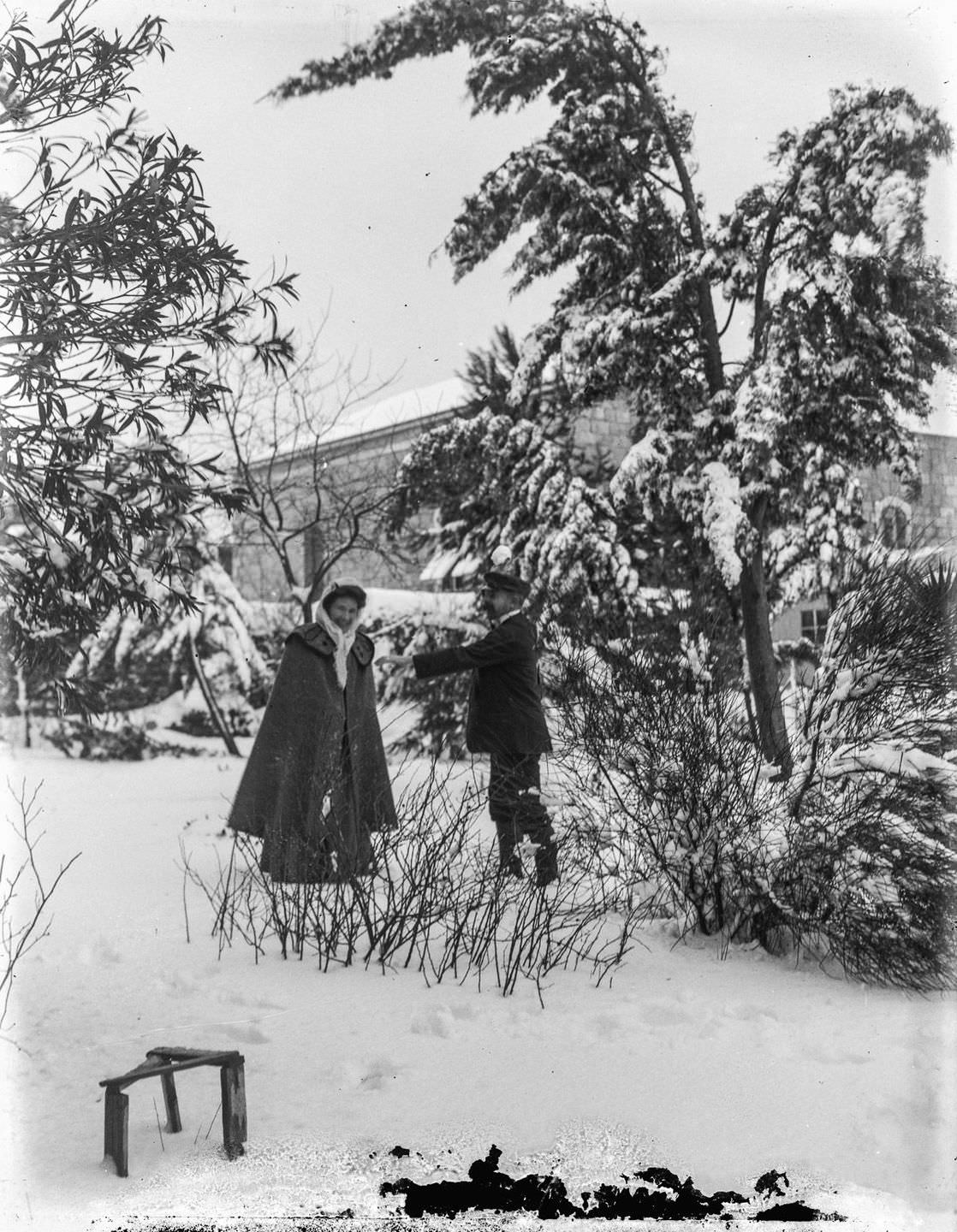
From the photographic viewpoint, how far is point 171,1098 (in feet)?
8.64

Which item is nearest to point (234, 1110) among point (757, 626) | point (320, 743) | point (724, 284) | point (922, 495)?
point (320, 743)

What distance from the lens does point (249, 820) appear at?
4.88 metres

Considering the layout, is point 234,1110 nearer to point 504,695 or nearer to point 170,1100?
point 170,1100

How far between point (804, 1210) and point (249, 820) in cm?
295

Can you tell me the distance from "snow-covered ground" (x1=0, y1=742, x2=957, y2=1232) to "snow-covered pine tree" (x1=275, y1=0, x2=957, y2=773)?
358 cm

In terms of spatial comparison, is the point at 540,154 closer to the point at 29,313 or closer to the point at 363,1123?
the point at 29,313

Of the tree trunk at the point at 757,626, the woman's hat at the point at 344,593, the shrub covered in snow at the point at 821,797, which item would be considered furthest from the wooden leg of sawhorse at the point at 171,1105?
the tree trunk at the point at 757,626

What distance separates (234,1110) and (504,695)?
3.07 metres

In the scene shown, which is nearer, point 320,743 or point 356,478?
point 320,743

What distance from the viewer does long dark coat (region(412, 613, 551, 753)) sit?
5352 millimetres

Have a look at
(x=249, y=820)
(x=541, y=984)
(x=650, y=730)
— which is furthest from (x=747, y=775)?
(x=249, y=820)

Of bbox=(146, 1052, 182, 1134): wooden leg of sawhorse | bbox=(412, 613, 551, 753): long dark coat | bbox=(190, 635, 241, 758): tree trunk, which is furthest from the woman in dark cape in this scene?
bbox=(190, 635, 241, 758): tree trunk

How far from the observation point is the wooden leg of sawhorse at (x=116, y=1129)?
96.5 inches

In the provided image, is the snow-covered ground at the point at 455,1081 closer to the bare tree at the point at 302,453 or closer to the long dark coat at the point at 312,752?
the long dark coat at the point at 312,752
